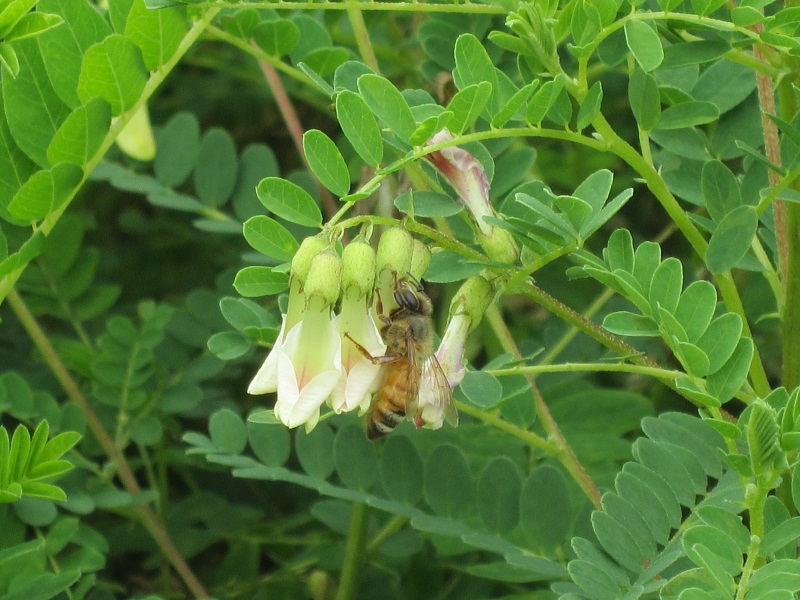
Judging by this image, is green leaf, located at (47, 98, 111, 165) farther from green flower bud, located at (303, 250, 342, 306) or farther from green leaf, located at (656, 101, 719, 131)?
green leaf, located at (656, 101, 719, 131)

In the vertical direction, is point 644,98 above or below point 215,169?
above

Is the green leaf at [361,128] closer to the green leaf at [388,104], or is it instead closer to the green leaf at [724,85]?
the green leaf at [388,104]

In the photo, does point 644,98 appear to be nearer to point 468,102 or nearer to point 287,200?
point 468,102

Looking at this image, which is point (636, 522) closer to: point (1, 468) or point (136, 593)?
point (1, 468)

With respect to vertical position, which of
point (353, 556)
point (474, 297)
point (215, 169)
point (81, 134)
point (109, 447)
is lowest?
point (353, 556)

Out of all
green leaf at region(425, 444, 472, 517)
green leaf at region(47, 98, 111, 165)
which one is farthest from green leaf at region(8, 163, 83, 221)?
green leaf at region(425, 444, 472, 517)

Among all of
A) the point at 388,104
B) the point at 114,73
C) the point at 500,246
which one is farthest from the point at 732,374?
the point at 114,73

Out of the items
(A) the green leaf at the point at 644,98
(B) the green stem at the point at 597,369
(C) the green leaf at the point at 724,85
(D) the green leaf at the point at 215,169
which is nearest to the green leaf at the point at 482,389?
(B) the green stem at the point at 597,369
